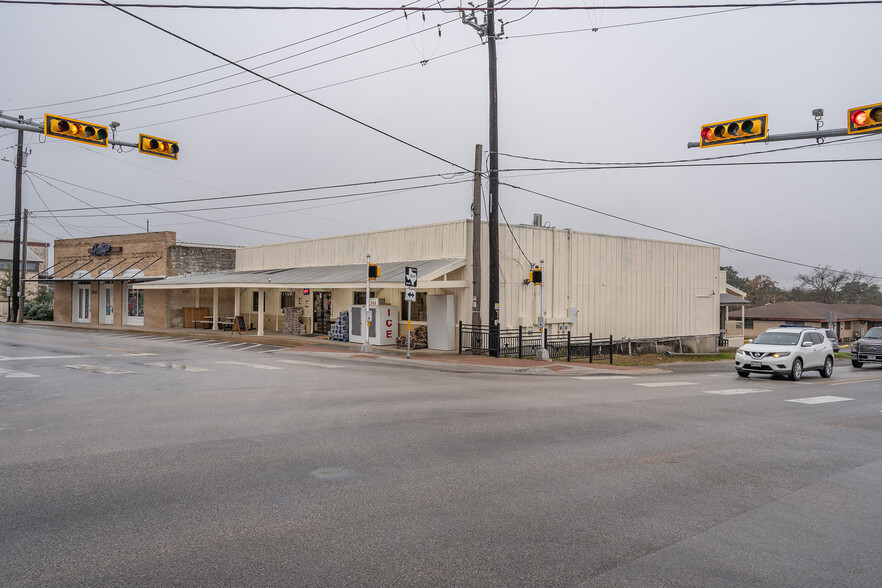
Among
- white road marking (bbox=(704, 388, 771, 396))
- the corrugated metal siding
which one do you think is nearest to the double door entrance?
the corrugated metal siding

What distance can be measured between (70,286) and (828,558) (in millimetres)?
50823

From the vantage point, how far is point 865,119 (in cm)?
1172

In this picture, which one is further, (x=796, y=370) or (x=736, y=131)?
(x=796, y=370)

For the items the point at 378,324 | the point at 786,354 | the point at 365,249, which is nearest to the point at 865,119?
the point at 786,354

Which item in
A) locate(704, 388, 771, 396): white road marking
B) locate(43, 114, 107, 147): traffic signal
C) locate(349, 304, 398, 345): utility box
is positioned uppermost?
locate(43, 114, 107, 147): traffic signal

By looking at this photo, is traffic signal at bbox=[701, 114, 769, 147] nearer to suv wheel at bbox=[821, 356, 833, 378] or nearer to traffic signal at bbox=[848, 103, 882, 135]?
traffic signal at bbox=[848, 103, 882, 135]

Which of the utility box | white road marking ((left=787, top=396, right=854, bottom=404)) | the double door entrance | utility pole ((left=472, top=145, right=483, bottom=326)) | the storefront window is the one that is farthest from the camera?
the storefront window

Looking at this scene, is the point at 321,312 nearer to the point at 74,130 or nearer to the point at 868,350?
the point at 74,130

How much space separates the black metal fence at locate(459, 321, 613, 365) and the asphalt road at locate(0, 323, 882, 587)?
426 inches

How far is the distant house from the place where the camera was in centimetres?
5632

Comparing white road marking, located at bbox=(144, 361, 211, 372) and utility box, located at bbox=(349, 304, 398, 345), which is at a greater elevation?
utility box, located at bbox=(349, 304, 398, 345)

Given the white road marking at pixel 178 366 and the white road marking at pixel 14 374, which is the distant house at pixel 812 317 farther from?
the white road marking at pixel 14 374

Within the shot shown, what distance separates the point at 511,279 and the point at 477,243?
12.0ft

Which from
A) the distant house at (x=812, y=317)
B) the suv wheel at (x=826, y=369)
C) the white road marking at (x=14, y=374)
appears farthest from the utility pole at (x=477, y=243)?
the distant house at (x=812, y=317)
